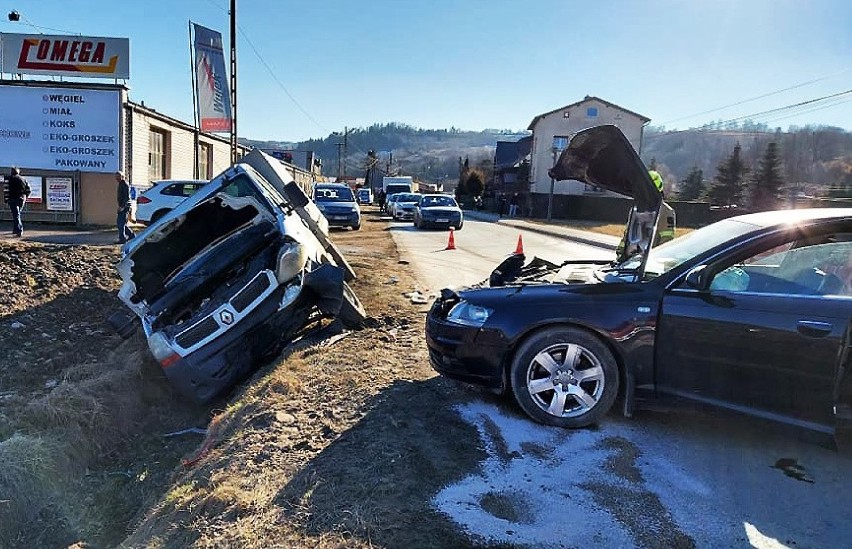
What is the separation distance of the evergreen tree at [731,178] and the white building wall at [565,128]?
1308cm

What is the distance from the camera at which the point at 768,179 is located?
51.0 meters

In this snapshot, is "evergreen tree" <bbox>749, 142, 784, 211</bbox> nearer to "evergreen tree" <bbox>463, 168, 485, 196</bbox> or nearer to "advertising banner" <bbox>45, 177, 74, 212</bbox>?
"evergreen tree" <bbox>463, 168, 485, 196</bbox>

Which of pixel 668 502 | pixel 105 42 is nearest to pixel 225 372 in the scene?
pixel 668 502

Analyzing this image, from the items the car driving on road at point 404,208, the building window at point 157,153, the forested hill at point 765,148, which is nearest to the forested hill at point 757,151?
the forested hill at point 765,148

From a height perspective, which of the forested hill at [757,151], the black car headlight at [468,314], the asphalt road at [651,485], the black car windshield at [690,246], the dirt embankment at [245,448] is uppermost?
the forested hill at [757,151]

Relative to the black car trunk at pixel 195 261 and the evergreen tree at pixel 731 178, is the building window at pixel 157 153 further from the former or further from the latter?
the evergreen tree at pixel 731 178

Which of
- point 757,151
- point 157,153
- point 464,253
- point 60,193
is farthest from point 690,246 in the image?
point 757,151

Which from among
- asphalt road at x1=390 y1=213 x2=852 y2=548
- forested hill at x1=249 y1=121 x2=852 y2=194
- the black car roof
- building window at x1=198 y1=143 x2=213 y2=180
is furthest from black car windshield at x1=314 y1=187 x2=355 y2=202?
forested hill at x1=249 y1=121 x2=852 y2=194

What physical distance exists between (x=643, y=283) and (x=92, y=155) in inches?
772

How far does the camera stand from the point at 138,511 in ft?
15.0

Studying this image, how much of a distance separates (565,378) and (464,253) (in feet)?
39.4

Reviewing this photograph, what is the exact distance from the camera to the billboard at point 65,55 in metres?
19.4

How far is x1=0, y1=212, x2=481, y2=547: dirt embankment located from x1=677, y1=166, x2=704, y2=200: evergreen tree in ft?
200

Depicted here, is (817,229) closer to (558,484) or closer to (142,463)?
(558,484)
